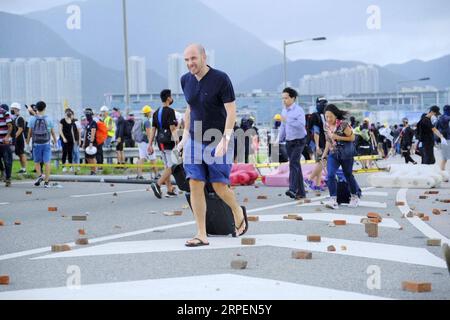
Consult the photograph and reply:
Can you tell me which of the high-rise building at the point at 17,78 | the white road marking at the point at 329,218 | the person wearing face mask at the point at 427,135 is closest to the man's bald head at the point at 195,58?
the white road marking at the point at 329,218

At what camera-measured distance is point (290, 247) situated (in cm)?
858

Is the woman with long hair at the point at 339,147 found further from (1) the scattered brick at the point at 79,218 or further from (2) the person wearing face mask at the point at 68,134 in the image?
(2) the person wearing face mask at the point at 68,134

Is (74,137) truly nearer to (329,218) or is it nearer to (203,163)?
(329,218)

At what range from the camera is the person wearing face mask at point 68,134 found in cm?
2511

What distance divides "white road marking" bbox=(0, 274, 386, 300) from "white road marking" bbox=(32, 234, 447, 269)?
65.2 inches

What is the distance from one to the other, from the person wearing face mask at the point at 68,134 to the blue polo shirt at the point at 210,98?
54.4 ft

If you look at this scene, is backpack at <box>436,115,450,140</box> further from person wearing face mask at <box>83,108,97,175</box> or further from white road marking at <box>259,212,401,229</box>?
white road marking at <box>259,212,401,229</box>

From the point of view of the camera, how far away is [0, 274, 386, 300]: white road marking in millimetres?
5844

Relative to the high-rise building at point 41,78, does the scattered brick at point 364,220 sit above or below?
below

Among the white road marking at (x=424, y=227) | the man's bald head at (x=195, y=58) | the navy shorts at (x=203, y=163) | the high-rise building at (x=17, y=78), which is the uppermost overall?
the high-rise building at (x=17, y=78)

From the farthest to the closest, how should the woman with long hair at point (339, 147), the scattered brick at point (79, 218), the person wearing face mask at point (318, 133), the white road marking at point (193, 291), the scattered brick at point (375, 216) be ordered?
the person wearing face mask at point (318, 133) < the woman with long hair at point (339, 147) < the scattered brick at point (79, 218) < the scattered brick at point (375, 216) < the white road marking at point (193, 291)

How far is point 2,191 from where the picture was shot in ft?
60.2
